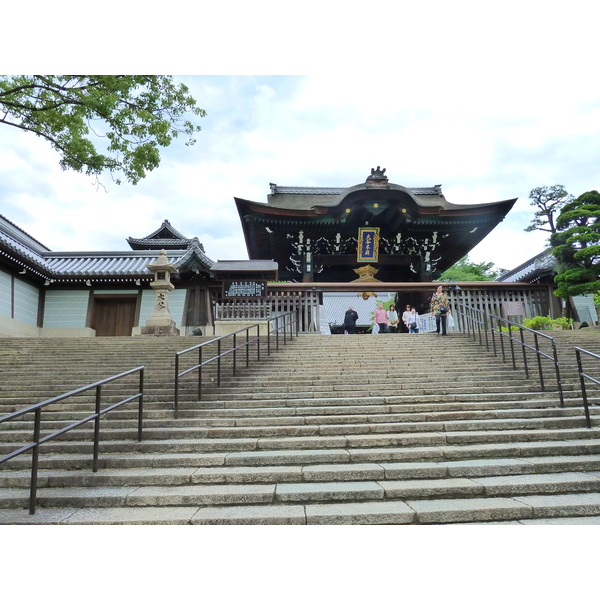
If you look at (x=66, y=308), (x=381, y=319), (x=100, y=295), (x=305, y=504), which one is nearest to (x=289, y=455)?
(x=305, y=504)

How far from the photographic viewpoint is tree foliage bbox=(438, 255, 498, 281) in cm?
3281

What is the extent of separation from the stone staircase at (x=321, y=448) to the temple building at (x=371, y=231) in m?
6.88

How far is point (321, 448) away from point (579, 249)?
38.3 ft

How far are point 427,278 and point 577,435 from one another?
10.2 m

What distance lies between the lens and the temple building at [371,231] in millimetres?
13266

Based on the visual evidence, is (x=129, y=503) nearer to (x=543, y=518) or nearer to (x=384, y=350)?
(x=543, y=518)

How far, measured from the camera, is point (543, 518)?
10.6ft

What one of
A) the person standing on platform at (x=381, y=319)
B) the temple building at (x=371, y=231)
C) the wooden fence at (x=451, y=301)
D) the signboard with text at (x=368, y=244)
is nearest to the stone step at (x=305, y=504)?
the wooden fence at (x=451, y=301)

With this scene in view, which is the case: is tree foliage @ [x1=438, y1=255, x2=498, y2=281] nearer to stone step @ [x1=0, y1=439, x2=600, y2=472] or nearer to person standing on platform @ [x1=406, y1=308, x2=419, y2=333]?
→ person standing on platform @ [x1=406, y1=308, x2=419, y2=333]

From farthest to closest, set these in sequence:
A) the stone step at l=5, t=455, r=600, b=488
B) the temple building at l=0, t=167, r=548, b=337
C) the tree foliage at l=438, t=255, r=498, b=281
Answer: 1. the tree foliage at l=438, t=255, r=498, b=281
2. the temple building at l=0, t=167, r=548, b=337
3. the stone step at l=5, t=455, r=600, b=488

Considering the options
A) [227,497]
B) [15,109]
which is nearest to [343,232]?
[15,109]

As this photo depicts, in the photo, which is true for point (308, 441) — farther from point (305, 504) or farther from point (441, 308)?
point (441, 308)

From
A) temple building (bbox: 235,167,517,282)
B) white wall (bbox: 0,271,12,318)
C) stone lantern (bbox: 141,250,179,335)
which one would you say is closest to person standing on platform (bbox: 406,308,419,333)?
temple building (bbox: 235,167,517,282)

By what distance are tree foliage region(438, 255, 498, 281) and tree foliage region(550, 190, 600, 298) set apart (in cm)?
1878
